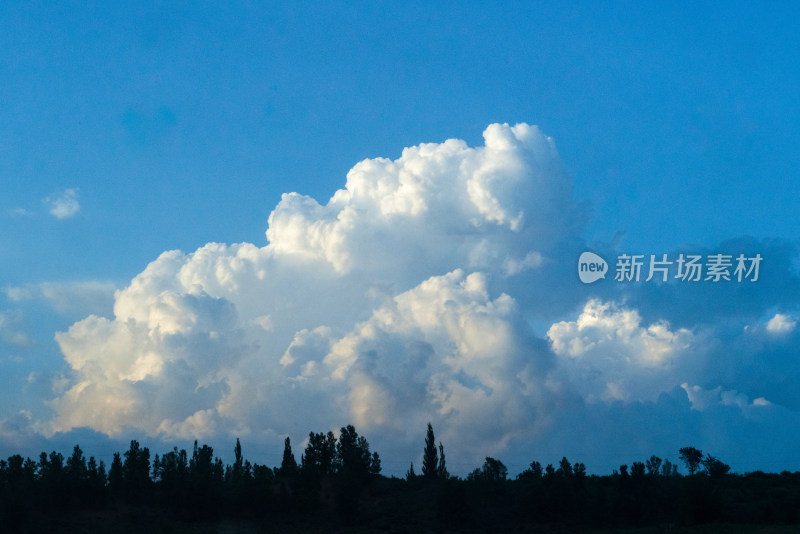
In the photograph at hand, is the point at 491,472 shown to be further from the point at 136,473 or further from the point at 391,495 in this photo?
the point at 136,473

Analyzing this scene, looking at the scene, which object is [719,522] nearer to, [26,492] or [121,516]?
[121,516]

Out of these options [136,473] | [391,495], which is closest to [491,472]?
[391,495]

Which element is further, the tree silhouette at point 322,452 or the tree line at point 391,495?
the tree silhouette at point 322,452

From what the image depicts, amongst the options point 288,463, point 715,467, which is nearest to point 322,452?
point 288,463

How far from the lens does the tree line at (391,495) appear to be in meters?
115

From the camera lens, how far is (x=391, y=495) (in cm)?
14475

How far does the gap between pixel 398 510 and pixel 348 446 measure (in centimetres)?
3260

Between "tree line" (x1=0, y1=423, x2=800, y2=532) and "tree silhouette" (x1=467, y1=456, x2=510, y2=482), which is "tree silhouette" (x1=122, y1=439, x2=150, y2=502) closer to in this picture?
"tree line" (x1=0, y1=423, x2=800, y2=532)

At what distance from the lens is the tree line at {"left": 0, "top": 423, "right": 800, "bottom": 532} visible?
377 ft

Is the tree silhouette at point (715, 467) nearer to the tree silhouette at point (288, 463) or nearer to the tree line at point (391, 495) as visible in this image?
the tree line at point (391, 495)

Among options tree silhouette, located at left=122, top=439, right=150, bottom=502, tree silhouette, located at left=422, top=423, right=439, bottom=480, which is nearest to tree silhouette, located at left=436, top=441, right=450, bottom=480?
tree silhouette, located at left=422, top=423, right=439, bottom=480

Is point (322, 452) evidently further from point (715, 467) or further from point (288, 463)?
point (715, 467)

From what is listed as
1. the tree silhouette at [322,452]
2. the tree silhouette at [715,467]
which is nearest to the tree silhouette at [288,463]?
the tree silhouette at [322,452]

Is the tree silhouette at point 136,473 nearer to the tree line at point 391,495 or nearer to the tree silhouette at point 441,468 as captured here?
the tree line at point 391,495
